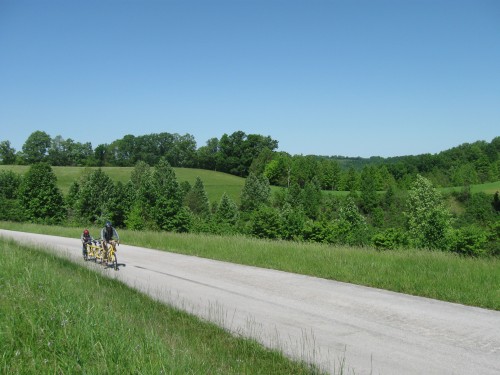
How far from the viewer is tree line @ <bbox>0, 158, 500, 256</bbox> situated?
5405 cm

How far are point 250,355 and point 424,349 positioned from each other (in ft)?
8.68

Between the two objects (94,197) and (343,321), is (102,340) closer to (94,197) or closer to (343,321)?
(343,321)

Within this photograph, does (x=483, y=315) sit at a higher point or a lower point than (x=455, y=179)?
lower

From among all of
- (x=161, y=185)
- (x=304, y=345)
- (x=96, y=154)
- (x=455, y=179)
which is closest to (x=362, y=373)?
(x=304, y=345)

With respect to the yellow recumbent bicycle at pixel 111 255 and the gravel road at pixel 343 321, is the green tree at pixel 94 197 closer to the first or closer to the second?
the yellow recumbent bicycle at pixel 111 255

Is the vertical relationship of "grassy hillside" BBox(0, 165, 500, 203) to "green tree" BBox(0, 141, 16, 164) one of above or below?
below

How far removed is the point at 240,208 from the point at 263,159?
42667 millimetres

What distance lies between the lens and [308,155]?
13150cm

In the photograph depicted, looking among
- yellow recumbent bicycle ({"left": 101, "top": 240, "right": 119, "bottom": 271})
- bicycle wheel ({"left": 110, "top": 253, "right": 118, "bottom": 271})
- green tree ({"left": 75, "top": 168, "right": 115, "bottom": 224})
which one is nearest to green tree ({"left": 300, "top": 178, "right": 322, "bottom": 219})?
green tree ({"left": 75, "top": 168, "right": 115, "bottom": 224})

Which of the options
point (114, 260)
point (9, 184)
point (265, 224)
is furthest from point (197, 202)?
point (114, 260)

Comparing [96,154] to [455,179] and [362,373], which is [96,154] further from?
[362,373]

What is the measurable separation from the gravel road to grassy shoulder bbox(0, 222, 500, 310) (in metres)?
0.53

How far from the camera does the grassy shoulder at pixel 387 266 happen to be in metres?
10.0

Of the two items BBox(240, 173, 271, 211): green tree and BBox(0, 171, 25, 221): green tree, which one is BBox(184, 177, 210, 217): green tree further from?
BBox(0, 171, 25, 221): green tree
